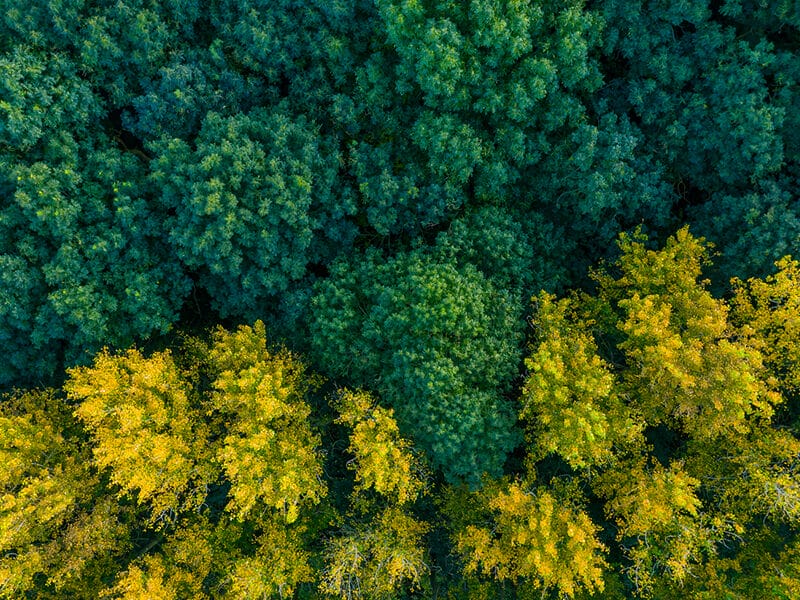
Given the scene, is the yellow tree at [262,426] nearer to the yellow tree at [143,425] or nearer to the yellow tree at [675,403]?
the yellow tree at [143,425]

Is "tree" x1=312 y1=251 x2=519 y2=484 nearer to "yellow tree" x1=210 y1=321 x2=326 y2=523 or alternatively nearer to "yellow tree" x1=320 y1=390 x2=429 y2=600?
"yellow tree" x1=320 y1=390 x2=429 y2=600

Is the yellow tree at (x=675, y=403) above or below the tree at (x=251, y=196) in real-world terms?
below

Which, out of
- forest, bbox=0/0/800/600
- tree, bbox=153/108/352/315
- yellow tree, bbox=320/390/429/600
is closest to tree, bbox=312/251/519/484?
forest, bbox=0/0/800/600

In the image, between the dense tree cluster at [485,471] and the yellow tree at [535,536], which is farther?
the dense tree cluster at [485,471]

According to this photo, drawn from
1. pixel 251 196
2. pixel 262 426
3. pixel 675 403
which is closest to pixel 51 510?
pixel 262 426

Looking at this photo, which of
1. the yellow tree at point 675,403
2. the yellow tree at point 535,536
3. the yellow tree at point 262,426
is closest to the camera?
the yellow tree at point 675,403

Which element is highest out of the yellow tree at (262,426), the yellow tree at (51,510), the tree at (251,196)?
the tree at (251,196)

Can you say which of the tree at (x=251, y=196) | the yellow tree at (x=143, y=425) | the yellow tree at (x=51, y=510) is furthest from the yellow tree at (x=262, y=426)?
the yellow tree at (x=51, y=510)

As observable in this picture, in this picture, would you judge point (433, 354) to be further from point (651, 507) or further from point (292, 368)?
point (651, 507)

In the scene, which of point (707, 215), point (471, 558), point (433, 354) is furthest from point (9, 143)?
point (707, 215)
